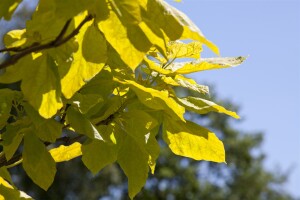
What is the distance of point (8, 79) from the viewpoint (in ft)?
3.01

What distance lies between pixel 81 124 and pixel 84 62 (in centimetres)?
14

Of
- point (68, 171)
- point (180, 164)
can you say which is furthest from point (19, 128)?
point (180, 164)

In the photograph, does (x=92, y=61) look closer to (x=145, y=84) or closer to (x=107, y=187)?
(x=145, y=84)

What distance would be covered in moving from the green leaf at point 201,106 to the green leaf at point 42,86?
0.27 meters

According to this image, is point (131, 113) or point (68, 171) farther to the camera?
point (68, 171)

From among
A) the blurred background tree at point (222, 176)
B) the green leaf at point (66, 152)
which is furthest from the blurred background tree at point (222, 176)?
the green leaf at point (66, 152)

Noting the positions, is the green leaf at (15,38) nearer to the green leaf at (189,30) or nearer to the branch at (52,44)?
the branch at (52,44)

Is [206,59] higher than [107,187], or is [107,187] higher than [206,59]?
[206,59]

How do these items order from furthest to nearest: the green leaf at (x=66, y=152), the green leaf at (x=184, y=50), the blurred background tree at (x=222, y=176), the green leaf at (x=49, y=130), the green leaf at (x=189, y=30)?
the blurred background tree at (x=222, y=176) < the green leaf at (x=66, y=152) < the green leaf at (x=184, y=50) < the green leaf at (x=49, y=130) < the green leaf at (x=189, y=30)

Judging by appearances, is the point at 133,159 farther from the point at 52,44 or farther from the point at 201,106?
the point at 52,44

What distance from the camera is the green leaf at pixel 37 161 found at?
108cm

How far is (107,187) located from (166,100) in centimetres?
2033

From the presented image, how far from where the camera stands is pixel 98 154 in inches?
44.1

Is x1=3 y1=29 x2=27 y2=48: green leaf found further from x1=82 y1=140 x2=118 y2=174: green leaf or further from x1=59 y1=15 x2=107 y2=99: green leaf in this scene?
x1=82 y1=140 x2=118 y2=174: green leaf
